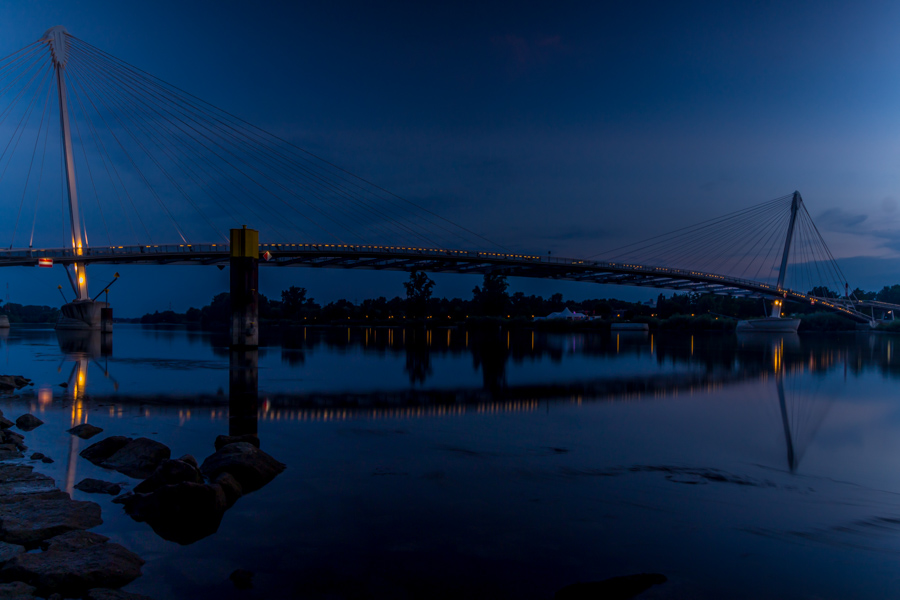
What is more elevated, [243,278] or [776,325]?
[243,278]

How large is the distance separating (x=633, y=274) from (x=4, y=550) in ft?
230

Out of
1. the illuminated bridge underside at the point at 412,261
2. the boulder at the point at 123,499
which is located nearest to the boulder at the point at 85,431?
the boulder at the point at 123,499

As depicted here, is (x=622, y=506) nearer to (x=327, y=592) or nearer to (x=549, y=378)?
(x=327, y=592)

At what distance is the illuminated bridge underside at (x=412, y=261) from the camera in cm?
4828

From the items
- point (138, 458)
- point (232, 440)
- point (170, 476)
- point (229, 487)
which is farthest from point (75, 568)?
point (232, 440)

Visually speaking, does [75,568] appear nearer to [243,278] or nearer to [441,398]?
[441,398]

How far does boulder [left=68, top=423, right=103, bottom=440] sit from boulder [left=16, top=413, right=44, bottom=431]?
85 cm

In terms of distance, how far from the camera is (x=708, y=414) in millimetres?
12734

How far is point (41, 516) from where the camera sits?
516cm

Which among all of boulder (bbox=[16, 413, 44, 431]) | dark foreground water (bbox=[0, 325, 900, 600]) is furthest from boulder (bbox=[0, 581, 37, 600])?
boulder (bbox=[16, 413, 44, 431])

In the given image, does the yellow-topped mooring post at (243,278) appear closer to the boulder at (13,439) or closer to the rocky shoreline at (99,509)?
the boulder at (13,439)

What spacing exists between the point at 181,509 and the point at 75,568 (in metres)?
1.41

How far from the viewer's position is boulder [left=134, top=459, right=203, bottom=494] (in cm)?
609

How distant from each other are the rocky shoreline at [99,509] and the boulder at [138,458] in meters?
0.01
